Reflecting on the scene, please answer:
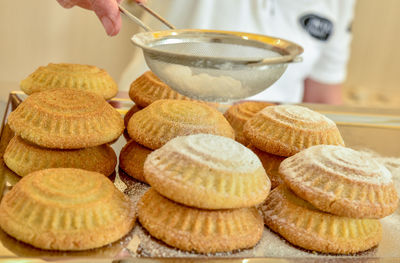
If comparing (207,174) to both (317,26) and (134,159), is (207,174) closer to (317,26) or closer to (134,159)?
(134,159)

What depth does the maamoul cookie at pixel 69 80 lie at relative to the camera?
145 centimetres

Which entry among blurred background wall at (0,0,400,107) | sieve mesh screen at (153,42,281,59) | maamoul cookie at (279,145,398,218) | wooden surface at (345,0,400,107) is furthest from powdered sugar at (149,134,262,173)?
wooden surface at (345,0,400,107)

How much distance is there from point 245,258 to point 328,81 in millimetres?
1701

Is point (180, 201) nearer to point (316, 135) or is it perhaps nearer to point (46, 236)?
point (46, 236)

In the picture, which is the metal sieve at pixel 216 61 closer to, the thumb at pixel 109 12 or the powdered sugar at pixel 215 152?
the thumb at pixel 109 12

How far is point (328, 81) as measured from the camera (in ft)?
8.24

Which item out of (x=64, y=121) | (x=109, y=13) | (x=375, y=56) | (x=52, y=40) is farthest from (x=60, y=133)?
(x=375, y=56)

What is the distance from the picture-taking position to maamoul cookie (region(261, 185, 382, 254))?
1028 mm

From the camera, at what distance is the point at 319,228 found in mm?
1042

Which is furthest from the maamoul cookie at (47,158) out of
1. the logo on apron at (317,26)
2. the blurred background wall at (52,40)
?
the blurred background wall at (52,40)

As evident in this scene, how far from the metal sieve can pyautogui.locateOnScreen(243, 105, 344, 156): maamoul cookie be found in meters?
0.12

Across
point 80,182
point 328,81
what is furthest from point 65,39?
point 80,182

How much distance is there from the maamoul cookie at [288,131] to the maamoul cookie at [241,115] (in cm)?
14

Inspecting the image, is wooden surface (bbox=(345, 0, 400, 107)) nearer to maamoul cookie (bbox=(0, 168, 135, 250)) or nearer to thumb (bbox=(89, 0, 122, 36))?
thumb (bbox=(89, 0, 122, 36))
